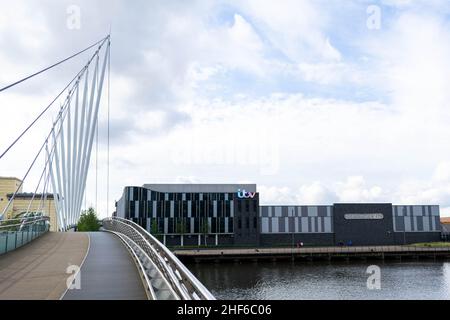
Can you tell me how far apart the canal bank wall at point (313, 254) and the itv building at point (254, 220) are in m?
12.2

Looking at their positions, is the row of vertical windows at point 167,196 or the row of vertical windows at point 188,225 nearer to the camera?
the row of vertical windows at point 188,225

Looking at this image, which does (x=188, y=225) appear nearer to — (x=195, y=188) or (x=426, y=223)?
(x=195, y=188)

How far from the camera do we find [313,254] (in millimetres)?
75312

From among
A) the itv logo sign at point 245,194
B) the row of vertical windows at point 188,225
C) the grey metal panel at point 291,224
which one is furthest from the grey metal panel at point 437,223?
the row of vertical windows at point 188,225

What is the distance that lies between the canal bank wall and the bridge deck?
175 ft

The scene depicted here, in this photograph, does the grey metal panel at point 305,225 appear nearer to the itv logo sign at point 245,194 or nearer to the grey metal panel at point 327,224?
the grey metal panel at point 327,224

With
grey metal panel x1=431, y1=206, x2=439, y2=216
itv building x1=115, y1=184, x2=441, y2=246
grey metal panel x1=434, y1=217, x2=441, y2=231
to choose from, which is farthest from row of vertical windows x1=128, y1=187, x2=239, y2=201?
grey metal panel x1=434, y1=217, x2=441, y2=231

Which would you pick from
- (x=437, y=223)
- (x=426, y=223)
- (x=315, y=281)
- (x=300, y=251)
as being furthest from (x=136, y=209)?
(x=437, y=223)

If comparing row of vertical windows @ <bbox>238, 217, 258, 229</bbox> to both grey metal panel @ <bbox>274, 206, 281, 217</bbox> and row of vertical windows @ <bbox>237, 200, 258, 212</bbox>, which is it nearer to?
row of vertical windows @ <bbox>237, 200, 258, 212</bbox>

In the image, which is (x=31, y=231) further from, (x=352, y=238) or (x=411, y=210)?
(x=411, y=210)

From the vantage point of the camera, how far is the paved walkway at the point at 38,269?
10.4 metres

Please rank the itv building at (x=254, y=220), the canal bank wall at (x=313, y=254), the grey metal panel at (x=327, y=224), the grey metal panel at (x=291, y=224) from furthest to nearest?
the grey metal panel at (x=327, y=224) < the grey metal panel at (x=291, y=224) < the itv building at (x=254, y=220) < the canal bank wall at (x=313, y=254)

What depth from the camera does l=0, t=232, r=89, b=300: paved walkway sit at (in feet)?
34.1

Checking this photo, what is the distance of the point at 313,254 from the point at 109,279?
66469 mm
